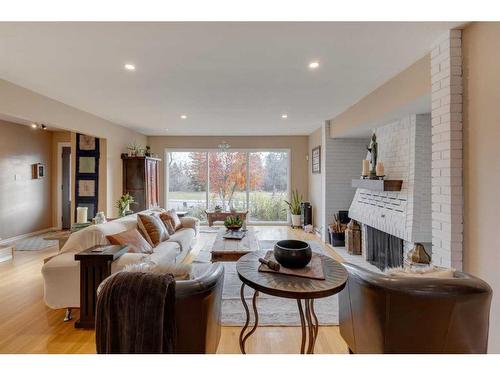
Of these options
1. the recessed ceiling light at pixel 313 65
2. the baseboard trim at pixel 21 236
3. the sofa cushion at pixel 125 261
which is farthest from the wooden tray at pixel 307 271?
the baseboard trim at pixel 21 236

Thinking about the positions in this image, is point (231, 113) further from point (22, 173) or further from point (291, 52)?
point (22, 173)

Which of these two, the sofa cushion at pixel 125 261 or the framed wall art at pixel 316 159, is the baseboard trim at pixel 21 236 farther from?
the framed wall art at pixel 316 159

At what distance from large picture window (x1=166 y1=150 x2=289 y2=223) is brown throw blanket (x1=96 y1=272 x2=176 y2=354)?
19.2 ft

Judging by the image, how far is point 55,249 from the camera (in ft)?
15.7

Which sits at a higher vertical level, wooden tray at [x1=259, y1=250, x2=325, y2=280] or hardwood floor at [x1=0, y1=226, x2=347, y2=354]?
wooden tray at [x1=259, y1=250, x2=325, y2=280]

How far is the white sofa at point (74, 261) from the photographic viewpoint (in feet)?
7.79

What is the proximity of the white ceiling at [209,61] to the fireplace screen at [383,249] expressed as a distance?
2038mm

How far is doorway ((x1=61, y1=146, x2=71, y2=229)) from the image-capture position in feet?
21.2

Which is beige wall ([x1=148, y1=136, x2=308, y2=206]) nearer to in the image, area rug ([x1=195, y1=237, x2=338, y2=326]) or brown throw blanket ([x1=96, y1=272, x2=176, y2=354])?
area rug ([x1=195, y1=237, x2=338, y2=326])

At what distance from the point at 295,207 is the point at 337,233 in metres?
2.07

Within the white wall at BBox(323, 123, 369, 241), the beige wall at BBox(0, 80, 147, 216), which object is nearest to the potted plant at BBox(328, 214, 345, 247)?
the white wall at BBox(323, 123, 369, 241)

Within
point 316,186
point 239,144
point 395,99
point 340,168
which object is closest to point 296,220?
point 316,186
